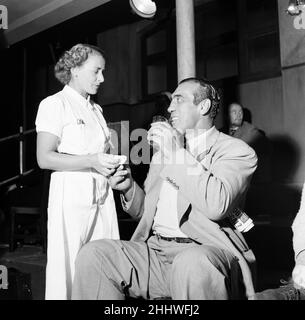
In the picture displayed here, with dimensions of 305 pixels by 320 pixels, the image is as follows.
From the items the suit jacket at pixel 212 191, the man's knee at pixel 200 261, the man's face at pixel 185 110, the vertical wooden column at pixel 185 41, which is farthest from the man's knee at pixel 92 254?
the vertical wooden column at pixel 185 41

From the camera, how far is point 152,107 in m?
7.40

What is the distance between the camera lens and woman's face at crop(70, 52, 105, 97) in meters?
1.92

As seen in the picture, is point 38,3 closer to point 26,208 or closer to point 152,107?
point 152,107

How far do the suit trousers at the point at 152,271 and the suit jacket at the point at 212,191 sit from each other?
66mm

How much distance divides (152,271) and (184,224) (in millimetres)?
207

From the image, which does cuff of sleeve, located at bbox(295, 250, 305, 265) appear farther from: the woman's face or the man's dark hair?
the woman's face

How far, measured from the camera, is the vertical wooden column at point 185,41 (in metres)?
3.18

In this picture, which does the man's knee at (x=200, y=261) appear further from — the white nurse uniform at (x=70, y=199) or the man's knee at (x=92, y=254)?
the white nurse uniform at (x=70, y=199)

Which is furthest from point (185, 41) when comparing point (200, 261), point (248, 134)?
point (200, 261)

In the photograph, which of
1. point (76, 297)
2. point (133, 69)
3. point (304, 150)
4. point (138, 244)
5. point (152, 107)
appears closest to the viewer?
point (76, 297)

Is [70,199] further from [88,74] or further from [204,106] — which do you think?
[204,106]

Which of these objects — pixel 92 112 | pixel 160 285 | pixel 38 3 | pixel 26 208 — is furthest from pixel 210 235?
pixel 38 3

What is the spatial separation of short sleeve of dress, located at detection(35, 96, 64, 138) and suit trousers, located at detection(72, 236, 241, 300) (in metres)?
0.60
